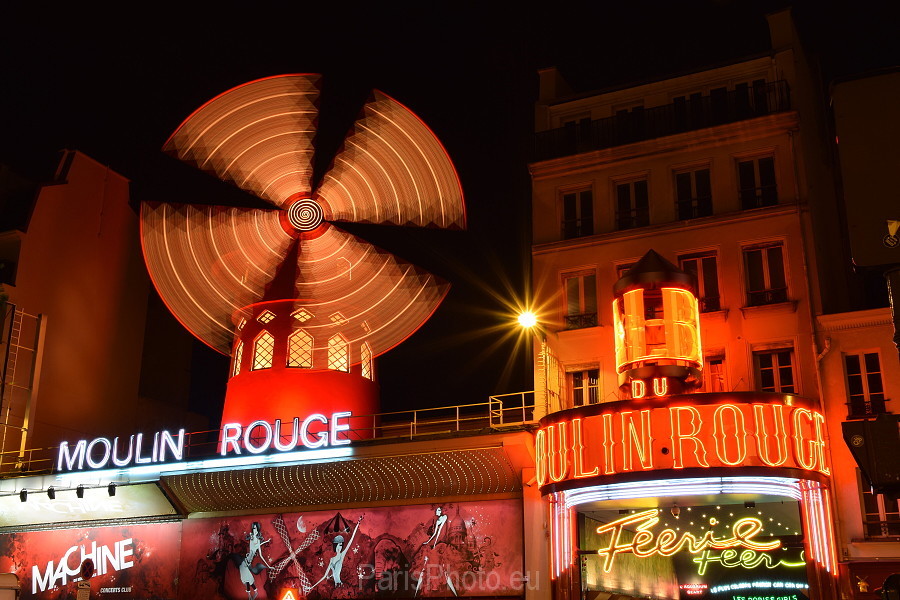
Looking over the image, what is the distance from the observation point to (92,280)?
69.5 feet

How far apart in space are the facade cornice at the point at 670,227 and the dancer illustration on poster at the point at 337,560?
569cm

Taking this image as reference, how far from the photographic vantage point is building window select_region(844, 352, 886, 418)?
494 inches

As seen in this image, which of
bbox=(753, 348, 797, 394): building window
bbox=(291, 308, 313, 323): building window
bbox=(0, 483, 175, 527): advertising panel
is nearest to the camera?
bbox=(753, 348, 797, 394): building window

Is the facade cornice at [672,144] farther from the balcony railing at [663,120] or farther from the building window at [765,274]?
the building window at [765,274]

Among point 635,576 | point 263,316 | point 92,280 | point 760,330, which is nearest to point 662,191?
point 760,330

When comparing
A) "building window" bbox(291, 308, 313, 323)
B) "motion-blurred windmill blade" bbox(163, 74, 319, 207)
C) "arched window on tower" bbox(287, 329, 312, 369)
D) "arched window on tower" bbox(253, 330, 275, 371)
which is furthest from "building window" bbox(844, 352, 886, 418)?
"motion-blurred windmill blade" bbox(163, 74, 319, 207)

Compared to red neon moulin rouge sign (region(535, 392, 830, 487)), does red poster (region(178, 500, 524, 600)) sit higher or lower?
lower

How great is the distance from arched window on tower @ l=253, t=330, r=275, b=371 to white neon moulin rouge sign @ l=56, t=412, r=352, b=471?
52.0 inches

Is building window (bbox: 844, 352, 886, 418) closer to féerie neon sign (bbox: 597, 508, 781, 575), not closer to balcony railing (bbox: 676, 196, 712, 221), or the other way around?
féerie neon sign (bbox: 597, 508, 781, 575)

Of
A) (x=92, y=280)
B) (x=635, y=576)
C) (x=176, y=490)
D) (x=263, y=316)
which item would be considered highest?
(x=92, y=280)

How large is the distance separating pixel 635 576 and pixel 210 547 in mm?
7705

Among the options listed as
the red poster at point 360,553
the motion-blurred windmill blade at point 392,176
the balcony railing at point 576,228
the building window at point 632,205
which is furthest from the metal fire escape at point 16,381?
the building window at point 632,205

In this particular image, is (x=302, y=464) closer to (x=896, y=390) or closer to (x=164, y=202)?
(x=164, y=202)

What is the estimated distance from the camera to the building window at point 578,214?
15.4 m
